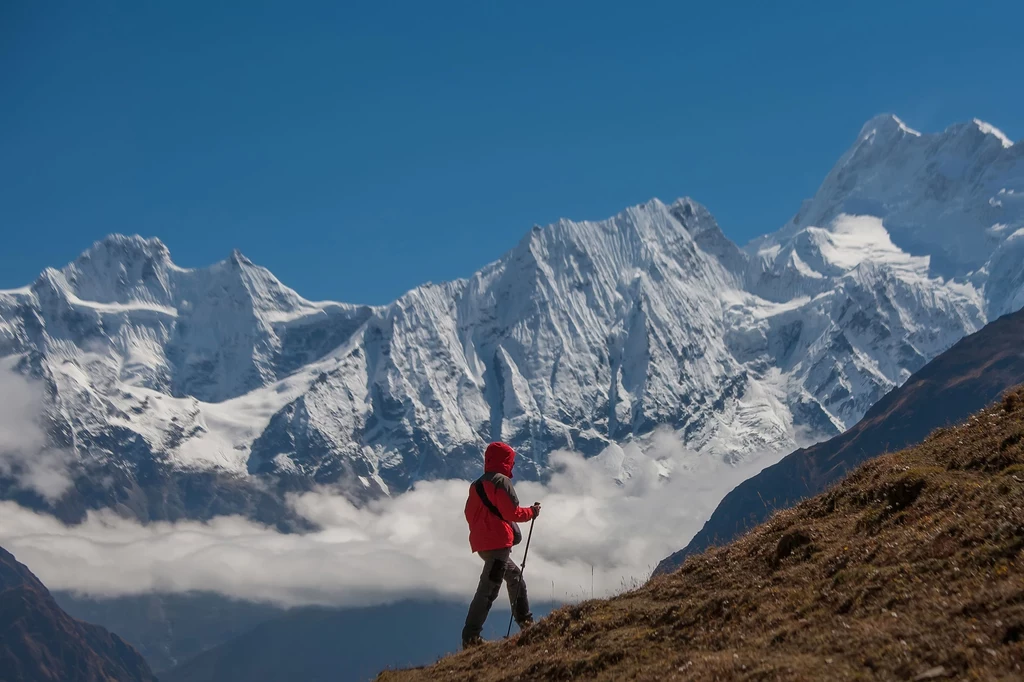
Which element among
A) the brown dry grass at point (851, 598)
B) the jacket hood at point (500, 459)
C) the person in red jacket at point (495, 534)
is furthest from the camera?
the jacket hood at point (500, 459)

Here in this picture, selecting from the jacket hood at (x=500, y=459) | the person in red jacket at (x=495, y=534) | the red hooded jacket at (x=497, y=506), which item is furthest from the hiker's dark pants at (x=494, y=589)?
the jacket hood at (x=500, y=459)

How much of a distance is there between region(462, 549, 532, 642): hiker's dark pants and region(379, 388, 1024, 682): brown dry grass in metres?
1.07

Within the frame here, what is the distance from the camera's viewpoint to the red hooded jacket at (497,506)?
1973 centimetres

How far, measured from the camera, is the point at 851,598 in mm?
14391

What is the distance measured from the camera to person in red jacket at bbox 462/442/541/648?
1973 centimetres

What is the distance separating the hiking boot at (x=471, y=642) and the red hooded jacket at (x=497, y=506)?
5.62 feet

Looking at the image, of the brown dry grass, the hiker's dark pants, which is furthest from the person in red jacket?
the brown dry grass

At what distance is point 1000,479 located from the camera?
1609 cm

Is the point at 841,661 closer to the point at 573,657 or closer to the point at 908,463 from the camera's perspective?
the point at 573,657

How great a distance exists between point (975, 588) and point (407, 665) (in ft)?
35.8

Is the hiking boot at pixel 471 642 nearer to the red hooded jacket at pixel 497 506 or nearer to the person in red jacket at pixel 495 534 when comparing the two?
the person in red jacket at pixel 495 534

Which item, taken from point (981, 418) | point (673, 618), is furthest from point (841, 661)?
point (981, 418)

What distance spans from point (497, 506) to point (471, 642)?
106 inches

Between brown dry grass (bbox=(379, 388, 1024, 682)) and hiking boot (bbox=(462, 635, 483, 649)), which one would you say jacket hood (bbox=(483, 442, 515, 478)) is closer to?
brown dry grass (bbox=(379, 388, 1024, 682))
